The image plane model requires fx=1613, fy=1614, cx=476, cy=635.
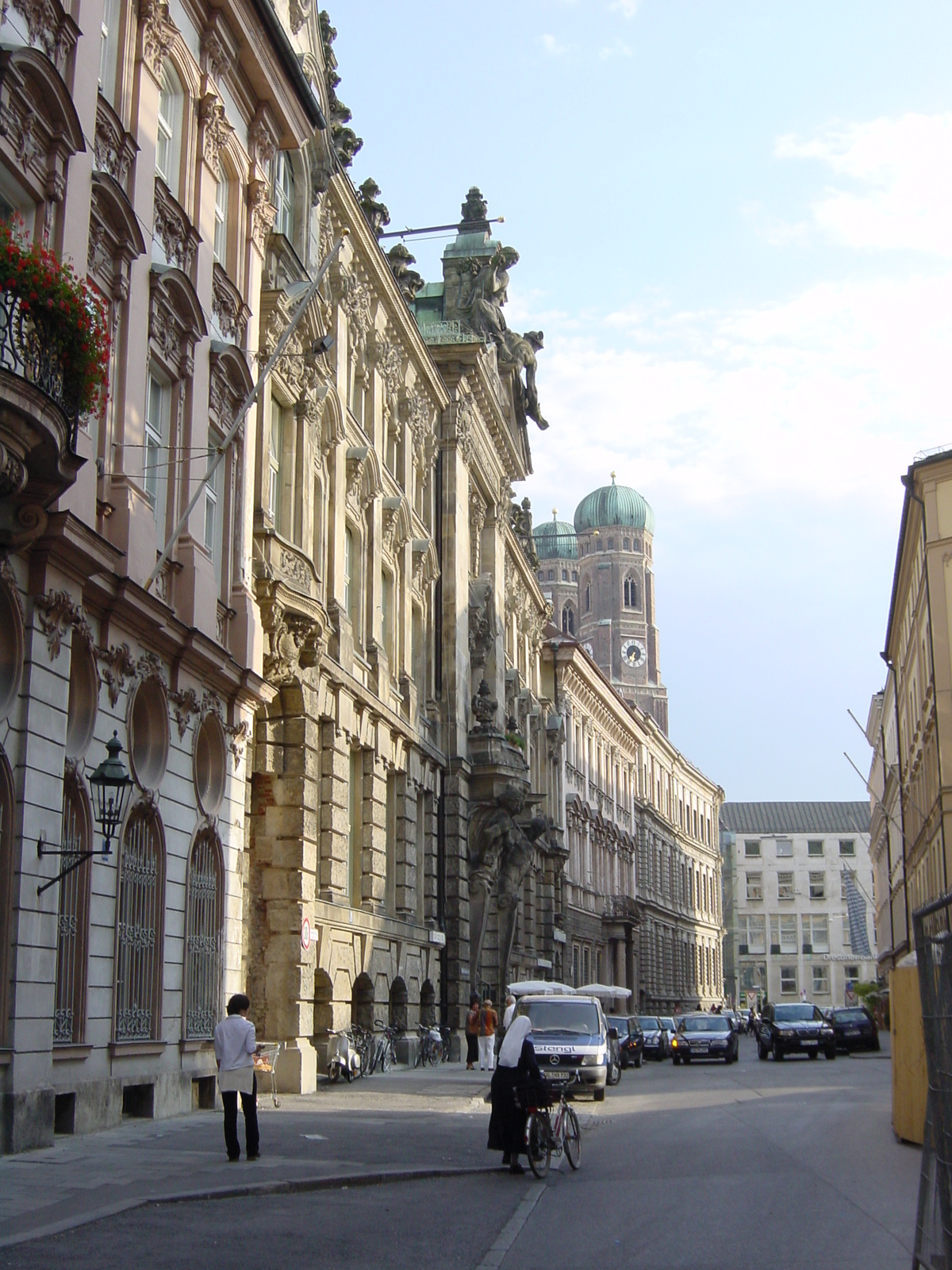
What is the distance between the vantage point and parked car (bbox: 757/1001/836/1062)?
46.1 metres

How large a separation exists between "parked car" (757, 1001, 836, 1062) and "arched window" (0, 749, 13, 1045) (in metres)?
35.3

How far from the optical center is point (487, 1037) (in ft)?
106

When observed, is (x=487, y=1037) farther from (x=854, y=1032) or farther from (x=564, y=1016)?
(x=854, y=1032)

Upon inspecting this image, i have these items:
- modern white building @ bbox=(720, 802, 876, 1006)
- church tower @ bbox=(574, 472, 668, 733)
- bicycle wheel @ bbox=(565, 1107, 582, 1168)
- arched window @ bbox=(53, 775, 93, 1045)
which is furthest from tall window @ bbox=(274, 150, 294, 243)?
church tower @ bbox=(574, 472, 668, 733)

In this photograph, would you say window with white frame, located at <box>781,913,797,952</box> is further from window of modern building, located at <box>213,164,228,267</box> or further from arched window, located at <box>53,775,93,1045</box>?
arched window, located at <box>53,775,93,1045</box>

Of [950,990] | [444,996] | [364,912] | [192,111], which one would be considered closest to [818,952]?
[444,996]

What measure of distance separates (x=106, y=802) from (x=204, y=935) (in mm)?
5272

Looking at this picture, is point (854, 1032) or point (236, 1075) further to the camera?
point (854, 1032)

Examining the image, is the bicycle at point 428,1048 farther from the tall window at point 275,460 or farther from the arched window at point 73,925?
the arched window at point 73,925

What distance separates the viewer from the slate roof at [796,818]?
15375 cm

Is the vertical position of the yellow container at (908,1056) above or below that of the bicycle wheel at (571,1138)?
above

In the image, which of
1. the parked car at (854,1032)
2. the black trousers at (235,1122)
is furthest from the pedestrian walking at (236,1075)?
the parked car at (854,1032)

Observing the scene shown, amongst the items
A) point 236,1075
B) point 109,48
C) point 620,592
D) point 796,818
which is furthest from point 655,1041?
point 620,592

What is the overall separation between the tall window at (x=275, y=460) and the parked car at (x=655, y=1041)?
29.1 metres
